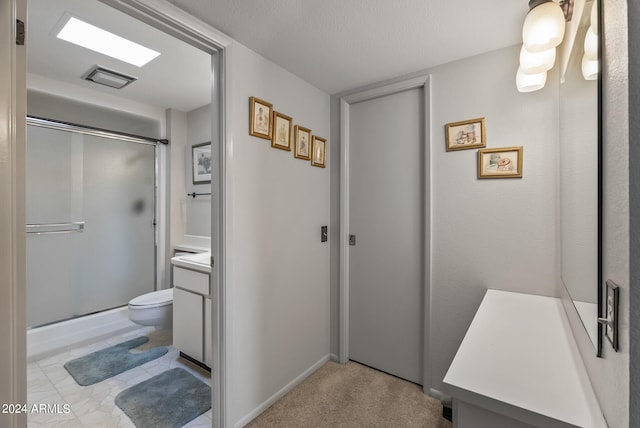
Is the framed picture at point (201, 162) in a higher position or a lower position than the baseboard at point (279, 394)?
higher

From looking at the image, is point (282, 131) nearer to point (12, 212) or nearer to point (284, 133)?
point (284, 133)

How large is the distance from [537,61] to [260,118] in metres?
1.41

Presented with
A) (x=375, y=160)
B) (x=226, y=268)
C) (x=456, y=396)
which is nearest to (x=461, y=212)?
(x=375, y=160)

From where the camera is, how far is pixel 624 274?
504 millimetres

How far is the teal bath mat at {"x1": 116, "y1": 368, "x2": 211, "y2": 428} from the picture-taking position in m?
1.65

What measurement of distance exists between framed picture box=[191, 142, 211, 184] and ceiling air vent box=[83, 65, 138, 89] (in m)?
0.84

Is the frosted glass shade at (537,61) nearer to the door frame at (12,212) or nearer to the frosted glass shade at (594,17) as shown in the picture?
the frosted glass shade at (594,17)

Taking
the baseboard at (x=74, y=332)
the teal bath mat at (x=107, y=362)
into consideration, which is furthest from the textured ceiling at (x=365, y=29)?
the baseboard at (x=74, y=332)

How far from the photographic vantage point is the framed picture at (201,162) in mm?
3010

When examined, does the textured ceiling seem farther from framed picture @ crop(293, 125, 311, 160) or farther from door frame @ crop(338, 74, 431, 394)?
framed picture @ crop(293, 125, 311, 160)

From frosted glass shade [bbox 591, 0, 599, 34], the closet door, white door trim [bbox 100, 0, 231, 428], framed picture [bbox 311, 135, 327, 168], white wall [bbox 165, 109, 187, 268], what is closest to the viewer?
frosted glass shade [bbox 591, 0, 599, 34]

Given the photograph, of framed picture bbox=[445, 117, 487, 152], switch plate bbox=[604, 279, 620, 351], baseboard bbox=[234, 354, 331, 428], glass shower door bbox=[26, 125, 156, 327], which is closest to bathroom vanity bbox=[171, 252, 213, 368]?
baseboard bbox=[234, 354, 331, 428]

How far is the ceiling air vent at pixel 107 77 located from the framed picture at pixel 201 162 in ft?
2.74

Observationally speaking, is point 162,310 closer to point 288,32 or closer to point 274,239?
point 274,239
